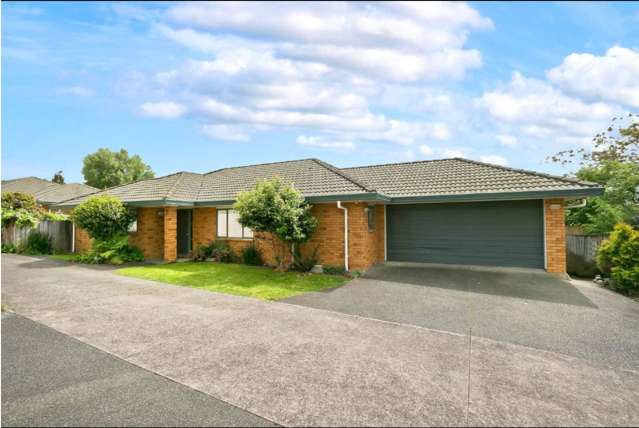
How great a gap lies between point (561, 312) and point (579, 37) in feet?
20.3

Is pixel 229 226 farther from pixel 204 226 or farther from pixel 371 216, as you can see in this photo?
A: pixel 371 216

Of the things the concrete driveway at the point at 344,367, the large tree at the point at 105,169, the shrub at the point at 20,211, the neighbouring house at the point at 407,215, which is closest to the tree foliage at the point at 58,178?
the large tree at the point at 105,169

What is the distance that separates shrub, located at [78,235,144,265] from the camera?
13.4m

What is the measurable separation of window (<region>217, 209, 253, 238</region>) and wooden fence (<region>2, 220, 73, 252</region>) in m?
9.32

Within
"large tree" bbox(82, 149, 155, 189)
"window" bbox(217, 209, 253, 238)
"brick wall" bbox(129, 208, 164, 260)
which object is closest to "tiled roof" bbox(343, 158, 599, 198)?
"window" bbox(217, 209, 253, 238)

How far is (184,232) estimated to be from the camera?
15359 mm

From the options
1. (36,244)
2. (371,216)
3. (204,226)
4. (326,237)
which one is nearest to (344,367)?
(326,237)

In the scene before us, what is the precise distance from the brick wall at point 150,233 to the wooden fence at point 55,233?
553 cm

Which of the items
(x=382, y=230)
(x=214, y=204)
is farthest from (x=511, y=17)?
(x=214, y=204)

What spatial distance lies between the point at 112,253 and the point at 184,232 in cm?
301

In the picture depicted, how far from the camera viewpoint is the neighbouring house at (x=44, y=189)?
27.0 metres

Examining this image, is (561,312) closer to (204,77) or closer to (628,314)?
(628,314)

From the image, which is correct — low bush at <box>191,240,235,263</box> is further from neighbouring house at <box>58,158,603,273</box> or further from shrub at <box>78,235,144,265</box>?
shrub at <box>78,235,144,265</box>

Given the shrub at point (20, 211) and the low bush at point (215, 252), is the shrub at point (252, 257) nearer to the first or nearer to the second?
the low bush at point (215, 252)
